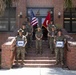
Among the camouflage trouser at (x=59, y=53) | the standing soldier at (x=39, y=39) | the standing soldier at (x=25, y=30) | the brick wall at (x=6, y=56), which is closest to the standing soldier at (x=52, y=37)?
the standing soldier at (x=39, y=39)

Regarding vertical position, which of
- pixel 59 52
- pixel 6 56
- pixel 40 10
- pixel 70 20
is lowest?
pixel 6 56

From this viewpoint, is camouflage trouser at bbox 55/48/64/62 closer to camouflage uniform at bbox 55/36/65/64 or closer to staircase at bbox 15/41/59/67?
camouflage uniform at bbox 55/36/65/64

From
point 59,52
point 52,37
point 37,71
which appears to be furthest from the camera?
point 52,37

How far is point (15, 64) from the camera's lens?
17062 millimetres

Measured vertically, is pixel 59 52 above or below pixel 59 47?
below

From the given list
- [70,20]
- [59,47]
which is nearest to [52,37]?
[59,47]

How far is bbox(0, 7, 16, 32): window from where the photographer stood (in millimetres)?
24312

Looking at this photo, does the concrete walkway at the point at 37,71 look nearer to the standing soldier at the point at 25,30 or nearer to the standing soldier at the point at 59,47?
the standing soldier at the point at 59,47

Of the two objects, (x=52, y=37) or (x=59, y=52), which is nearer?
(x=59, y=52)

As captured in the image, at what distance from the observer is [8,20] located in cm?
2441

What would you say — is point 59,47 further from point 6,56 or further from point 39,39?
point 6,56

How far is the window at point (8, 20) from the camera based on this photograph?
24.3 m

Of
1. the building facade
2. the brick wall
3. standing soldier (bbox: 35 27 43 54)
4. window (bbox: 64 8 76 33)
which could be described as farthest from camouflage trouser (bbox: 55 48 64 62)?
window (bbox: 64 8 76 33)

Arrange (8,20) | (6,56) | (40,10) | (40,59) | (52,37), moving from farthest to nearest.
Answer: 1. (8,20)
2. (40,10)
3. (52,37)
4. (40,59)
5. (6,56)
